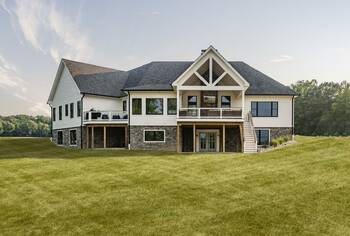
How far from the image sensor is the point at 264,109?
35.7 meters

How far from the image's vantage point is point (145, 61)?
Answer: 43.1 meters

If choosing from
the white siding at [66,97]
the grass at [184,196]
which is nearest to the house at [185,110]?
the white siding at [66,97]

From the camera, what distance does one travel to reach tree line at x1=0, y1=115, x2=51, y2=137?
3339 inches

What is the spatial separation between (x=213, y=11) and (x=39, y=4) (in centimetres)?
1092

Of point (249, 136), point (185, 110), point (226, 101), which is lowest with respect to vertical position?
point (249, 136)

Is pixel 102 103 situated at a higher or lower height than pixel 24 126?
higher

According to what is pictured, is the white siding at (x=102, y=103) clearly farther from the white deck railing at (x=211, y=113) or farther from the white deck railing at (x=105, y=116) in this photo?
the white deck railing at (x=211, y=113)

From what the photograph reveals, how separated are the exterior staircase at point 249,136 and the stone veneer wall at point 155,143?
239 inches

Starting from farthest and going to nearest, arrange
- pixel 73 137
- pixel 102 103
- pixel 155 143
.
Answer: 1. pixel 73 137
2. pixel 102 103
3. pixel 155 143

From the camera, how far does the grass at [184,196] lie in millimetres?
12008

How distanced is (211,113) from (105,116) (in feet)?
31.1

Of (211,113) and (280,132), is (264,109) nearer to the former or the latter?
(280,132)

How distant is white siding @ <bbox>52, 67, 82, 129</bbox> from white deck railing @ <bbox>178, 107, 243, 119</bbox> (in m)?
10.2

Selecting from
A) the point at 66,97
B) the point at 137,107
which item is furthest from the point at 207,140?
the point at 66,97
